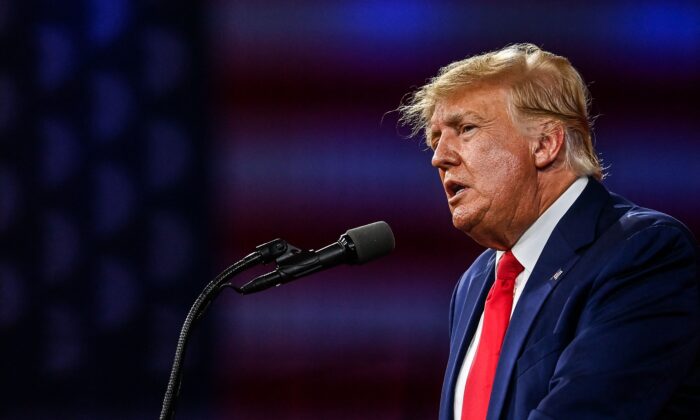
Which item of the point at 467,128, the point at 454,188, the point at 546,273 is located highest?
the point at 467,128

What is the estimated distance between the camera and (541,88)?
1827 millimetres

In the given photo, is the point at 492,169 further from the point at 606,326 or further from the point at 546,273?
the point at 606,326

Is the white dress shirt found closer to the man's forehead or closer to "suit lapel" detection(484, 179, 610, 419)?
"suit lapel" detection(484, 179, 610, 419)

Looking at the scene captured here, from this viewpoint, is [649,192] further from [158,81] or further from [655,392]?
[158,81]

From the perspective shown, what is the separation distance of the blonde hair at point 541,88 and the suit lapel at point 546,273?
0.45ft

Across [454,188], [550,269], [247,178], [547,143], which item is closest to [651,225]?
[550,269]

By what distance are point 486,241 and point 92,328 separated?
149 cm

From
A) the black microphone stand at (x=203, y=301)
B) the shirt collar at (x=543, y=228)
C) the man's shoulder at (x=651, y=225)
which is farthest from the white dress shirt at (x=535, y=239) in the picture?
the black microphone stand at (x=203, y=301)

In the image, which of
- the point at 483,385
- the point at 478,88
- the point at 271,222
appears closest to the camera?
the point at 483,385

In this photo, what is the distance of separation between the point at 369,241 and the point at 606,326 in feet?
1.38

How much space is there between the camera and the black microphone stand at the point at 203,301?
1.36m

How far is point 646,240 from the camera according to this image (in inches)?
61.3

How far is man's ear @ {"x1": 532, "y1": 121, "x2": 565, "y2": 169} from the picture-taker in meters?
1.82

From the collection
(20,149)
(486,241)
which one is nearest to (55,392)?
(20,149)
